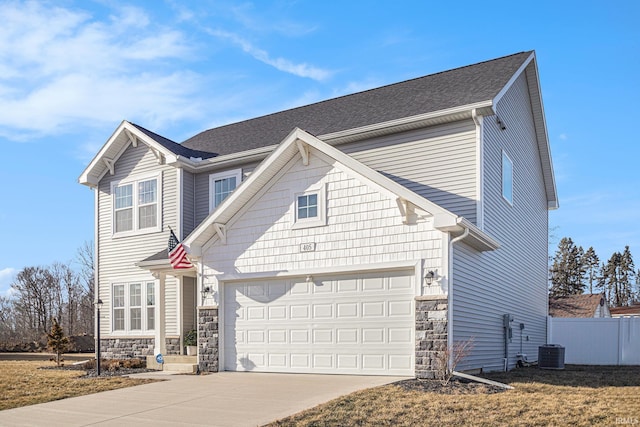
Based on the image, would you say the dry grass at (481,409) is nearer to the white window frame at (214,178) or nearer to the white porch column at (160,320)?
the white porch column at (160,320)

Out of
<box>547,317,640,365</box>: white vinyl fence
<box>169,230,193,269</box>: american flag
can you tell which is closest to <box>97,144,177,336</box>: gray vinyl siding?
<box>169,230,193,269</box>: american flag

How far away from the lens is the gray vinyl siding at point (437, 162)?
13.2m

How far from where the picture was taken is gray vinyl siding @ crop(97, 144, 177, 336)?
17234mm

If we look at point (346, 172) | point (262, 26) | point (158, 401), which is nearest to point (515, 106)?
point (346, 172)

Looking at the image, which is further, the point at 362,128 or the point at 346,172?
the point at 362,128

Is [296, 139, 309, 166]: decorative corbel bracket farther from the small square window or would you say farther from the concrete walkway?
the concrete walkway

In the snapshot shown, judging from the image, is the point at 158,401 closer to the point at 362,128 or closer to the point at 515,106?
the point at 362,128

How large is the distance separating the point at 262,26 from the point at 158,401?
752cm

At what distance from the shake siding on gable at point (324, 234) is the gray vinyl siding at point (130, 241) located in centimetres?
401

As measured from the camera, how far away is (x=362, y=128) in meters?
14.5

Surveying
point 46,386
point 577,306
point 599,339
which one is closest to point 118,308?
point 46,386

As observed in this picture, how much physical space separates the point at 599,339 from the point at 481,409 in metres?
Answer: 13.2

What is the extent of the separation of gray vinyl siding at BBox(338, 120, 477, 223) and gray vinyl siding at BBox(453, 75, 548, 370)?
1.60 ft

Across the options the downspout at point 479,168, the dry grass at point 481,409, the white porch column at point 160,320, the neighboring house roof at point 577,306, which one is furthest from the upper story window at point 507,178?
the neighboring house roof at point 577,306
